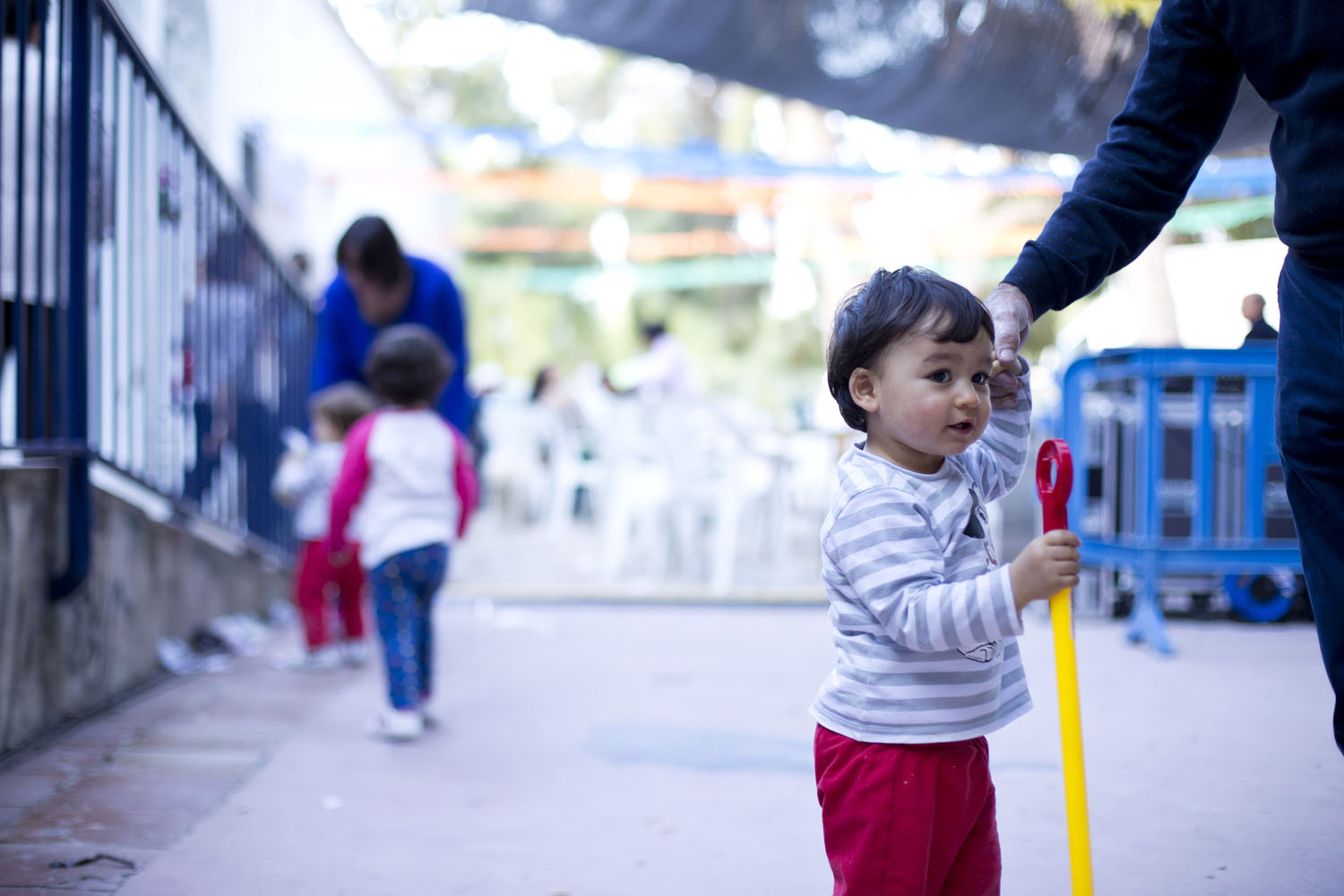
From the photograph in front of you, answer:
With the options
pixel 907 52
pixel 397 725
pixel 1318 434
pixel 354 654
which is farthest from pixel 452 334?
pixel 1318 434

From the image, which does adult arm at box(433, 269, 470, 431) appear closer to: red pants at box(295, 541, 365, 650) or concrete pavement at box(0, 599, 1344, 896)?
red pants at box(295, 541, 365, 650)

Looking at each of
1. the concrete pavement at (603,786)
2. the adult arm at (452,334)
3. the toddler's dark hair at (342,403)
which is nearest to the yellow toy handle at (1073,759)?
the concrete pavement at (603,786)

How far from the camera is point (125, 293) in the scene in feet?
13.5

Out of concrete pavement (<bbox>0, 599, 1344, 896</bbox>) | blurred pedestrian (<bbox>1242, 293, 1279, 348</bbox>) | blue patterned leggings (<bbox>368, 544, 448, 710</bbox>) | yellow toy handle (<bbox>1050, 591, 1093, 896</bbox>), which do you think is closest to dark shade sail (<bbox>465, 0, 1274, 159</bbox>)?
blurred pedestrian (<bbox>1242, 293, 1279, 348</bbox>)

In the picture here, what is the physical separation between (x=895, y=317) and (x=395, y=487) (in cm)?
231

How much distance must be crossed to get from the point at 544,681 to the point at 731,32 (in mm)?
2430

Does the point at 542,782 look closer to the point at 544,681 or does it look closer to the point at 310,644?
the point at 544,681

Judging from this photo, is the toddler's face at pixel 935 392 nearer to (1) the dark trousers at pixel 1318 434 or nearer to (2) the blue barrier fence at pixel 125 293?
(1) the dark trousers at pixel 1318 434

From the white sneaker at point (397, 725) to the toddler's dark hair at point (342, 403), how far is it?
1.47m

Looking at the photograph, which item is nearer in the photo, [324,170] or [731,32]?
[731,32]

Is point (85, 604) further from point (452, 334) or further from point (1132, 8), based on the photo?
point (1132, 8)

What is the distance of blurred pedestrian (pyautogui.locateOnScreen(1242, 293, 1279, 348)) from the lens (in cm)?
502

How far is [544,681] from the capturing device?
13.8ft

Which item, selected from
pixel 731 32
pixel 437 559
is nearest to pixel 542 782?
pixel 437 559
